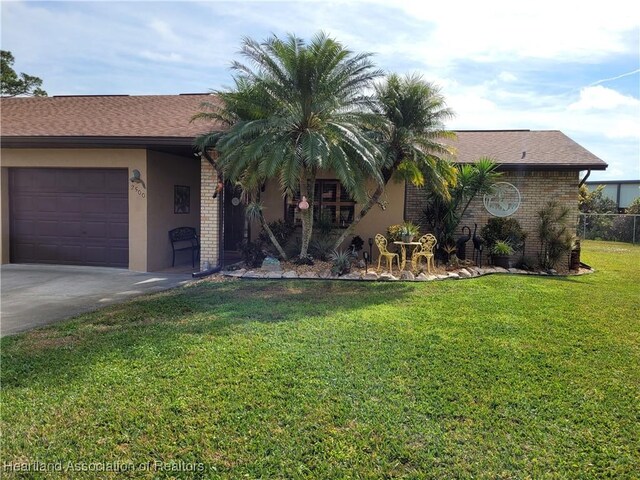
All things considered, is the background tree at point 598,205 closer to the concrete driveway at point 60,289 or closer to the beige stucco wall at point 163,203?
the beige stucco wall at point 163,203

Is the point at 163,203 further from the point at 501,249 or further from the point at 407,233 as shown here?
the point at 501,249

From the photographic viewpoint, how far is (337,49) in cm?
935

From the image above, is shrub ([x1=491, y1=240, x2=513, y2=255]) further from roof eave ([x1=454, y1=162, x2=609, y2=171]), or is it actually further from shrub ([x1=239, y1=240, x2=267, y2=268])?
shrub ([x1=239, y1=240, x2=267, y2=268])

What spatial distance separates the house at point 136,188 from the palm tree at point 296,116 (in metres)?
1.52

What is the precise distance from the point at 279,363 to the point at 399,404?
1.31 m

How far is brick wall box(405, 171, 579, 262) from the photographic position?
40.5ft

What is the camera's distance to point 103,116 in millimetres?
12055

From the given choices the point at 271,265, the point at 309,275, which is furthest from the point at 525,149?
the point at 271,265

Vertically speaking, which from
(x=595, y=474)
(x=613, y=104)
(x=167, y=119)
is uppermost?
(x=613, y=104)

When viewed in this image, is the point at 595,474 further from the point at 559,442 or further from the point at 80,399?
the point at 80,399

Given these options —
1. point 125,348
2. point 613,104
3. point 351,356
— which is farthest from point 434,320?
point 613,104

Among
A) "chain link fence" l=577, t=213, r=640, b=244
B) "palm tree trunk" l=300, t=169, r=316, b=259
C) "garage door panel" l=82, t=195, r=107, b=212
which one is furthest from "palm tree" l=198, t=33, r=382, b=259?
"chain link fence" l=577, t=213, r=640, b=244

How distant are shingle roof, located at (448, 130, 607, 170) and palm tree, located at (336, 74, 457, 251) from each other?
7.03 feet

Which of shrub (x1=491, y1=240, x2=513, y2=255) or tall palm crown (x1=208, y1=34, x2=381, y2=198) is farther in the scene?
shrub (x1=491, y1=240, x2=513, y2=255)
